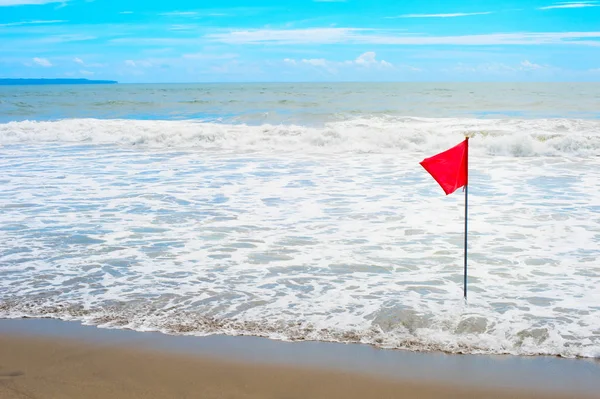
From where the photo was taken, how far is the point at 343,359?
5062mm

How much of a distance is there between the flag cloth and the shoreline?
166cm

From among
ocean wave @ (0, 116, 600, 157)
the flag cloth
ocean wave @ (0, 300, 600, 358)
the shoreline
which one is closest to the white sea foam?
ocean wave @ (0, 300, 600, 358)

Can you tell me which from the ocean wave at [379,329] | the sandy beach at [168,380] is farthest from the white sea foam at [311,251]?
the sandy beach at [168,380]

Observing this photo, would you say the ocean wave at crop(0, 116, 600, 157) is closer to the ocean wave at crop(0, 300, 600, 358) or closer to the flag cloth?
the flag cloth

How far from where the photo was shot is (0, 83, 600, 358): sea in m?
5.89

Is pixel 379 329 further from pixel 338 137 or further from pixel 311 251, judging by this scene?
pixel 338 137

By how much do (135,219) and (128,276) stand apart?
3.13 meters

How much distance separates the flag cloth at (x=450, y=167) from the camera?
582 centimetres

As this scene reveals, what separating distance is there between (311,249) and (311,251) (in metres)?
0.10

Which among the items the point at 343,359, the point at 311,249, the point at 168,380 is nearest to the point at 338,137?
the point at 311,249

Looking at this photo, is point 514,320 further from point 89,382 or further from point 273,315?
point 89,382

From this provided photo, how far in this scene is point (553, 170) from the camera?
16.2 meters

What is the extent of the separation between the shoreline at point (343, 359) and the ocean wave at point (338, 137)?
53.2ft

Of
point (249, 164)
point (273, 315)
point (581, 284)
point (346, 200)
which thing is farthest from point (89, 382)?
point (249, 164)
